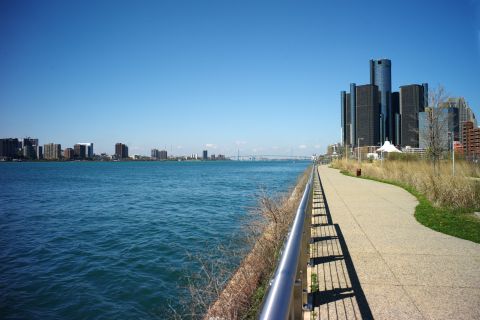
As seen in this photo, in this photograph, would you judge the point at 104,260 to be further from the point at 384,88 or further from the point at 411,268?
the point at 384,88

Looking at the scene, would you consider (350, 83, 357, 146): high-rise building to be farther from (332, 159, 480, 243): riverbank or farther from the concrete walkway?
the concrete walkway

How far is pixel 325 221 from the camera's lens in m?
9.48

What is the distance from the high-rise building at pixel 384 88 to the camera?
150 m

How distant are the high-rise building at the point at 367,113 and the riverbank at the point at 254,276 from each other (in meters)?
138

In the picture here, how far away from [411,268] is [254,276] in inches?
100

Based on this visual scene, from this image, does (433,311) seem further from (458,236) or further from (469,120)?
(469,120)

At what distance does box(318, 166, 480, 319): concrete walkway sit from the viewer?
3.88 m

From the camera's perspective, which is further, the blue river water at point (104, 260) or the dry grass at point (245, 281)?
the blue river water at point (104, 260)

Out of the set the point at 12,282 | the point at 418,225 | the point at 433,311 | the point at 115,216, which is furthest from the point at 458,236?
the point at 115,216

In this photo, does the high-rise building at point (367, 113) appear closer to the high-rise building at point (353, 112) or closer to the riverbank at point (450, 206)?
the high-rise building at point (353, 112)

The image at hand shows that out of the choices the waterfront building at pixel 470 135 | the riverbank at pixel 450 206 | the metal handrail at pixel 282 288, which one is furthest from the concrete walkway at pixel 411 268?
the waterfront building at pixel 470 135

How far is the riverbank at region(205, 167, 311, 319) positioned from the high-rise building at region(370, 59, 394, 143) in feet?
486

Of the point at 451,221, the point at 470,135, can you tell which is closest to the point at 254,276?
the point at 451,221

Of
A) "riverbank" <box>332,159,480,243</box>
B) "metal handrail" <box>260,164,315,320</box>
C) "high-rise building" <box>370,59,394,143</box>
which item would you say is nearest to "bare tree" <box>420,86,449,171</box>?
"riverbank" <box>332,159,480,243</box>
